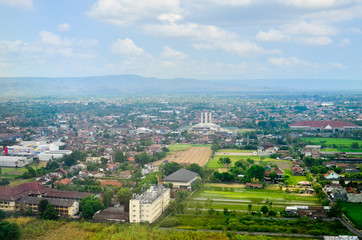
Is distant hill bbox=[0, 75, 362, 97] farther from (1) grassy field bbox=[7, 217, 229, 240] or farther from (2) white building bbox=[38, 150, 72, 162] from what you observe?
(1) grassy field bbox=[7, 217, 229, 240]

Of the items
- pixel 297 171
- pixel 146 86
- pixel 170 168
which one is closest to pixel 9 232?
pixel 170 168

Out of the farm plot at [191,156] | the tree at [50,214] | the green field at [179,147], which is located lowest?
the green field at [179,147]

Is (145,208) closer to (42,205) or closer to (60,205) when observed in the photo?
(60,205)

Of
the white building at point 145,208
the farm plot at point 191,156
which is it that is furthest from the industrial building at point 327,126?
the white building at point 145,208

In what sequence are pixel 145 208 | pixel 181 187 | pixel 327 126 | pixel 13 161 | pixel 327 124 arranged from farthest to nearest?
pixel 327 124 → pixel 327 126 → pixel 13 161 → pixel 181 187 → pixel 145 208

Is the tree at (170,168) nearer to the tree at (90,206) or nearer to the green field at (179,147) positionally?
the tree at (90,206)

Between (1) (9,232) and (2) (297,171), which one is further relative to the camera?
(2) (297,171)

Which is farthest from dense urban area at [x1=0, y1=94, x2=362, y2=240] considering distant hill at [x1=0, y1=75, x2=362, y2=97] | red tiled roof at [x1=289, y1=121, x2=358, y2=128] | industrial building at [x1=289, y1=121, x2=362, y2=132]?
distant hill at [x1=0, y1=75, x2=362, y2=97]
